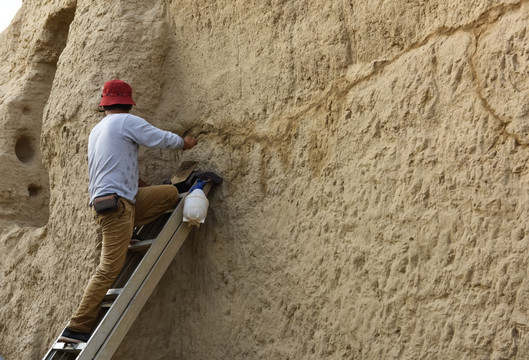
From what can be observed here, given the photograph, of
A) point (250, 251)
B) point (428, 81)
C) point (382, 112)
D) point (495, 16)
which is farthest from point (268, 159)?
point (495, 16)

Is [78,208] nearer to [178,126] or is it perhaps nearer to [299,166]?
[178,126]

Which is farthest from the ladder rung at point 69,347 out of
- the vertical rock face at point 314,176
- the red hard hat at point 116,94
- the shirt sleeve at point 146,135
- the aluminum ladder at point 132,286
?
the red hard hat at point 116,94

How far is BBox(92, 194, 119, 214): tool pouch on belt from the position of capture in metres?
3.27

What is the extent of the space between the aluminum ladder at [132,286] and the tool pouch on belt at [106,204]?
258 millimetres

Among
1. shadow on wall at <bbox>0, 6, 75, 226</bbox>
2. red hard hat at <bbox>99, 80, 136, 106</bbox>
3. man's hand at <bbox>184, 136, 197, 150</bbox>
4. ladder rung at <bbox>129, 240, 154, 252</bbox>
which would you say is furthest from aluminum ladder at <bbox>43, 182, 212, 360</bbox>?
shadow on wall at <bbox>0, 6, 75, 226</bbox>

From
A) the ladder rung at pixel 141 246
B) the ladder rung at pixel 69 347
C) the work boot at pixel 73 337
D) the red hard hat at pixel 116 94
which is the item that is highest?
the red hard hat at pixel 116 94

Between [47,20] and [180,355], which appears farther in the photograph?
[47,20]

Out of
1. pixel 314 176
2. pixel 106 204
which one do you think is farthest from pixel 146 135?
pixel 314 176

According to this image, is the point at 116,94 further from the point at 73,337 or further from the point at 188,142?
the point at 73,337

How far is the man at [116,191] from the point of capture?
3275 mm

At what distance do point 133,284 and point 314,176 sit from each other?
3.22ft

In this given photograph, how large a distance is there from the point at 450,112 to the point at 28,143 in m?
3.69

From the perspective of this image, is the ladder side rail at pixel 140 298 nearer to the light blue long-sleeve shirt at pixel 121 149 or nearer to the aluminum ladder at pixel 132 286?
the aluminum ladder at pixel 132 286

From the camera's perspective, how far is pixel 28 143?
17.7 ft
